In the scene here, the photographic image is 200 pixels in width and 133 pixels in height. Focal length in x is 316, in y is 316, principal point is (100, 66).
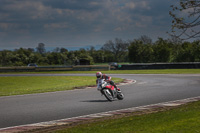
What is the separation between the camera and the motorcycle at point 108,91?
12.6m

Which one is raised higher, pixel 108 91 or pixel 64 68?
pixel 108 91

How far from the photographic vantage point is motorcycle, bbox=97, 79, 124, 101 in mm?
12550

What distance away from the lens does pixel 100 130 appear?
6.58m

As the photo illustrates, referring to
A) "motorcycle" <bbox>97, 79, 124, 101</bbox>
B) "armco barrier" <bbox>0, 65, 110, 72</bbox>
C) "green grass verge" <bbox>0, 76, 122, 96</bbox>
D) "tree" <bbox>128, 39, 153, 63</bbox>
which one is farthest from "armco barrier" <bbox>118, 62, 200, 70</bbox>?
"tree" <bbox>128, 39, 153, 63</bbox>

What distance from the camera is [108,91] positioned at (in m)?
12.8

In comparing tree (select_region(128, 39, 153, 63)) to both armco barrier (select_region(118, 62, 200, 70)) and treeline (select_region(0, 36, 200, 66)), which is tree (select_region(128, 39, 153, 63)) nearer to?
treeline (select_region(0, 36, 200, 66))

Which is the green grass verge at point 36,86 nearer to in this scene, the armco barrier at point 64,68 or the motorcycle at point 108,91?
the motorcycle at point 108,91

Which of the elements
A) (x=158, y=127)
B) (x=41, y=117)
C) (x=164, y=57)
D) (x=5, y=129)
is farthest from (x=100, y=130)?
(x=164, y=57)

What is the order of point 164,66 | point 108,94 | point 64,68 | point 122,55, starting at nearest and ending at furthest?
point 108,94, point 164,66, point 64,68, point 122,55

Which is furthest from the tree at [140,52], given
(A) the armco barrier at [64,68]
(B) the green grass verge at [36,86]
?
(B) the green grass verge at [36,86]

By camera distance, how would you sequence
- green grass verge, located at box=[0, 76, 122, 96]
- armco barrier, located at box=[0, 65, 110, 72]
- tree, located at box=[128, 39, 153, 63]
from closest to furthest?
1. green grass verge, located at box=[0, 76, 122, 96]
2. armco barrier, located at box=[0, 65, 110, 72]
3. tree, located at box=[128, 39, 153, 63]

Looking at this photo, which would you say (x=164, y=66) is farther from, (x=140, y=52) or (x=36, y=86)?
(x=140, y=52)

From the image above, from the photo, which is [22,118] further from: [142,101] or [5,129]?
[142,101]

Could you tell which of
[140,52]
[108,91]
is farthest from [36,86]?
[140,52]
